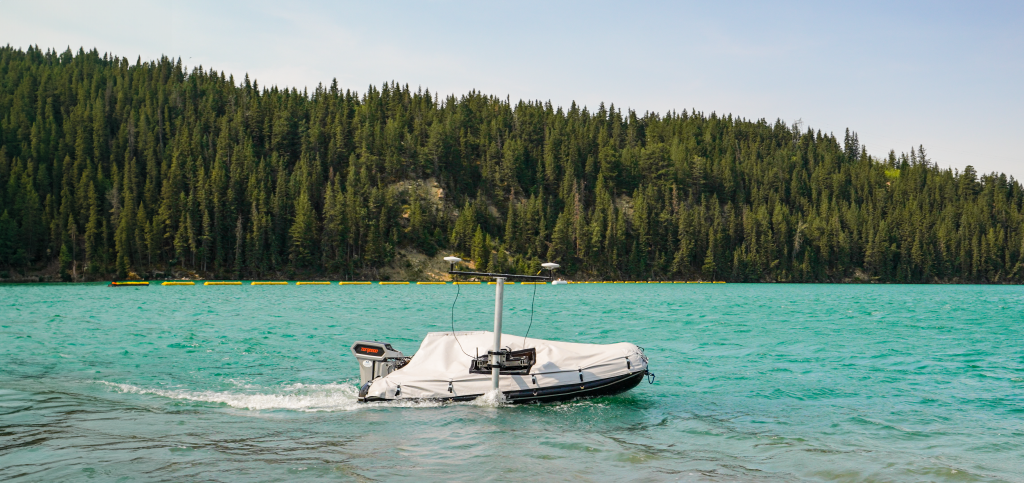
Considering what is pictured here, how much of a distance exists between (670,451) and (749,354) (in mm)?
19727

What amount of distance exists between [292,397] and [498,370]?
6533 millimetres

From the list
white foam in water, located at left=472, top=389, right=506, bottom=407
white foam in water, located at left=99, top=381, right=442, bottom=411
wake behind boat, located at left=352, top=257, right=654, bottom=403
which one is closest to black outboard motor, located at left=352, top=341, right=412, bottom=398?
wake behind boat, located at left=352, top=257, right=654, bottom=403

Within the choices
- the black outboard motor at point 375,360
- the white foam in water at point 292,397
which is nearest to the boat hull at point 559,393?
the white foam in water at point 292,397

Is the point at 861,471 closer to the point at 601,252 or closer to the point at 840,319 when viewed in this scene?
the point at 840,319

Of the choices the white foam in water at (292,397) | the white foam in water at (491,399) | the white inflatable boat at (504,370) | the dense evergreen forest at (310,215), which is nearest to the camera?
the white foam in water at (491,399)

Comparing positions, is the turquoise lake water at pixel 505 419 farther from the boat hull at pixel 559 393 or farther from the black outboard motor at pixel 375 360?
the black outboard motor at pixel 375 360

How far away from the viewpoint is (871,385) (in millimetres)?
24469

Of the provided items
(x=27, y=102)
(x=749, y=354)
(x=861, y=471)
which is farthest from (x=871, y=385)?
(x=27, y=102)

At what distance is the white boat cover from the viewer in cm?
1909

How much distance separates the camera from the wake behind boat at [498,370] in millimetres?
19000

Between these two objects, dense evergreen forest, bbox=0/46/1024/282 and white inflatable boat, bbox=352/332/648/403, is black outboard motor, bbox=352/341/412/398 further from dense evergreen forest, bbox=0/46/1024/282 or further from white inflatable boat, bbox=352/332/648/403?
dense evergreen forest, bbox=0/46/1024/282

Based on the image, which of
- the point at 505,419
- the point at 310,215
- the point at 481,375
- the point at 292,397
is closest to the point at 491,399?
the point at 481,375

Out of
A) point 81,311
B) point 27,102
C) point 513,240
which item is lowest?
point 81,311

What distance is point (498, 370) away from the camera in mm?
18766
